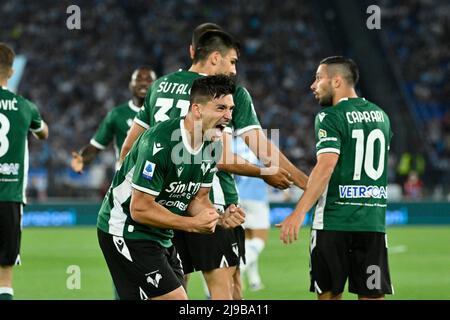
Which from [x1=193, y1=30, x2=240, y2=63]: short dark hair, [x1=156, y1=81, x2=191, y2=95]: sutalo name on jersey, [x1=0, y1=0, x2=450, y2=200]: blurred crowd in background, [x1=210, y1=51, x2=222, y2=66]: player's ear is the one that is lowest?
[x1=156, y1=81, x2=191, y2=95]: sutalo name on jersey

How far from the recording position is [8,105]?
9070 millimetres

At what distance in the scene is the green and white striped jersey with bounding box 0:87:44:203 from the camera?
9016 mm

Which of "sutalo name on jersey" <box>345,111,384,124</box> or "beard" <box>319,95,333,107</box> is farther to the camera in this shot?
"beard" <box>319,95,333,107</box>

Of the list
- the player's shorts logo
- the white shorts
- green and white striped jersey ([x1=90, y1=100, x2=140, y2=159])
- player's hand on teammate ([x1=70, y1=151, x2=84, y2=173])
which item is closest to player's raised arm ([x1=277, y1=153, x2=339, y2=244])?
the player's shorts logo

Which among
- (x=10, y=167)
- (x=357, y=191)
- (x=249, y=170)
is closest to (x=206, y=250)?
(x=249, y=170)

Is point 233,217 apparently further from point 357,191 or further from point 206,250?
point 357,191

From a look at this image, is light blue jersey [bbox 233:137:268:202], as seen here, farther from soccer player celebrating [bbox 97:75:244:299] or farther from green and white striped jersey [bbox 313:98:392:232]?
soccer player celebrating [bbox 97:75:244:299]

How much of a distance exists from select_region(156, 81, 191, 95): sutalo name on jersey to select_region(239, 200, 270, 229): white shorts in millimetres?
6020

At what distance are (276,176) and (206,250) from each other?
0.98 meters

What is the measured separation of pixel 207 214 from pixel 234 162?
1324 mm

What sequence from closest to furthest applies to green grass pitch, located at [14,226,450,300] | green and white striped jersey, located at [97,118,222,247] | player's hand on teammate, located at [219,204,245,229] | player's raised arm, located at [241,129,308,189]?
1. green and white striped jersey, located at [97,118,222,247]
2. player's hand on teammate, located at [219,204,245,229]
3. player's raised arm, located at [241,129,308,189]
4. green grass pitch, located at [14,226,450,300]

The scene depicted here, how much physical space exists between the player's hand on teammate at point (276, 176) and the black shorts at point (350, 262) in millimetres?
728

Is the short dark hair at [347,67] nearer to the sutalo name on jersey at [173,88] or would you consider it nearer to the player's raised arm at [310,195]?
the player's raised arm at [310,195]

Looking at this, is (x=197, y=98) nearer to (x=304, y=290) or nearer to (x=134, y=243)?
(x=134, y=243)
